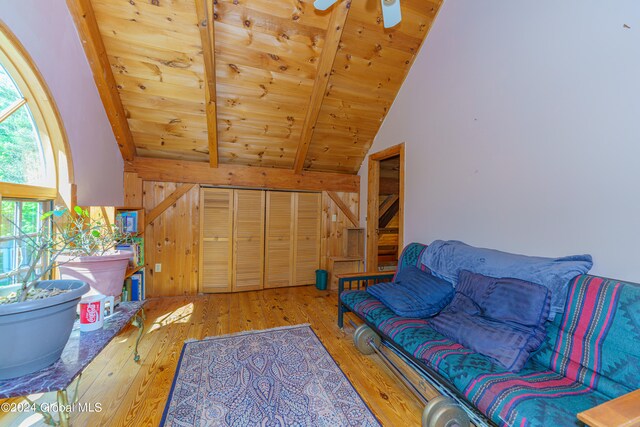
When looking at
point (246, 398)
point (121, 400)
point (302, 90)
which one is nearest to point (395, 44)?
point (302, 90)

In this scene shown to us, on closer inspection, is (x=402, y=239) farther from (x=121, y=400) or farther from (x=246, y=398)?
(x=121, y=400)

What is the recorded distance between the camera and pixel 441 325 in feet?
5.78

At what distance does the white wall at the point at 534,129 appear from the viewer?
1.51m

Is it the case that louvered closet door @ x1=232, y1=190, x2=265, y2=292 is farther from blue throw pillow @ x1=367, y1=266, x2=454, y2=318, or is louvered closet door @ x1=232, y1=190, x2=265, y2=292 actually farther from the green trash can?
blue throw pillow @ x1=367, y1=266, x2=454, y2=318

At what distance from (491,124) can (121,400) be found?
11.1 ft

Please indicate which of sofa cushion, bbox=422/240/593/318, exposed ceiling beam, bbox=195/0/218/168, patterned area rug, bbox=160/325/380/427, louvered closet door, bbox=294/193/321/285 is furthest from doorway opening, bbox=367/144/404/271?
exposed ceiling beam, bbox=195/0/218/168

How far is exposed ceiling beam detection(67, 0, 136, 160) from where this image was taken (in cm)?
214

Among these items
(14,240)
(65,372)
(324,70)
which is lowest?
(65,372)

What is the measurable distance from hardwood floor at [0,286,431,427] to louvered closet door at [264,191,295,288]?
37cm

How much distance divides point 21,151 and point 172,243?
195cm

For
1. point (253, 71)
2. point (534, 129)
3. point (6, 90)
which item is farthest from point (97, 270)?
point (534, 129)

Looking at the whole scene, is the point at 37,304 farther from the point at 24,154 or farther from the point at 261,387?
the point at 24,154

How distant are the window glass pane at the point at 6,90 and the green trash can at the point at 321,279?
3.48m

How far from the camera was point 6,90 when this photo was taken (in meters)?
1.69
